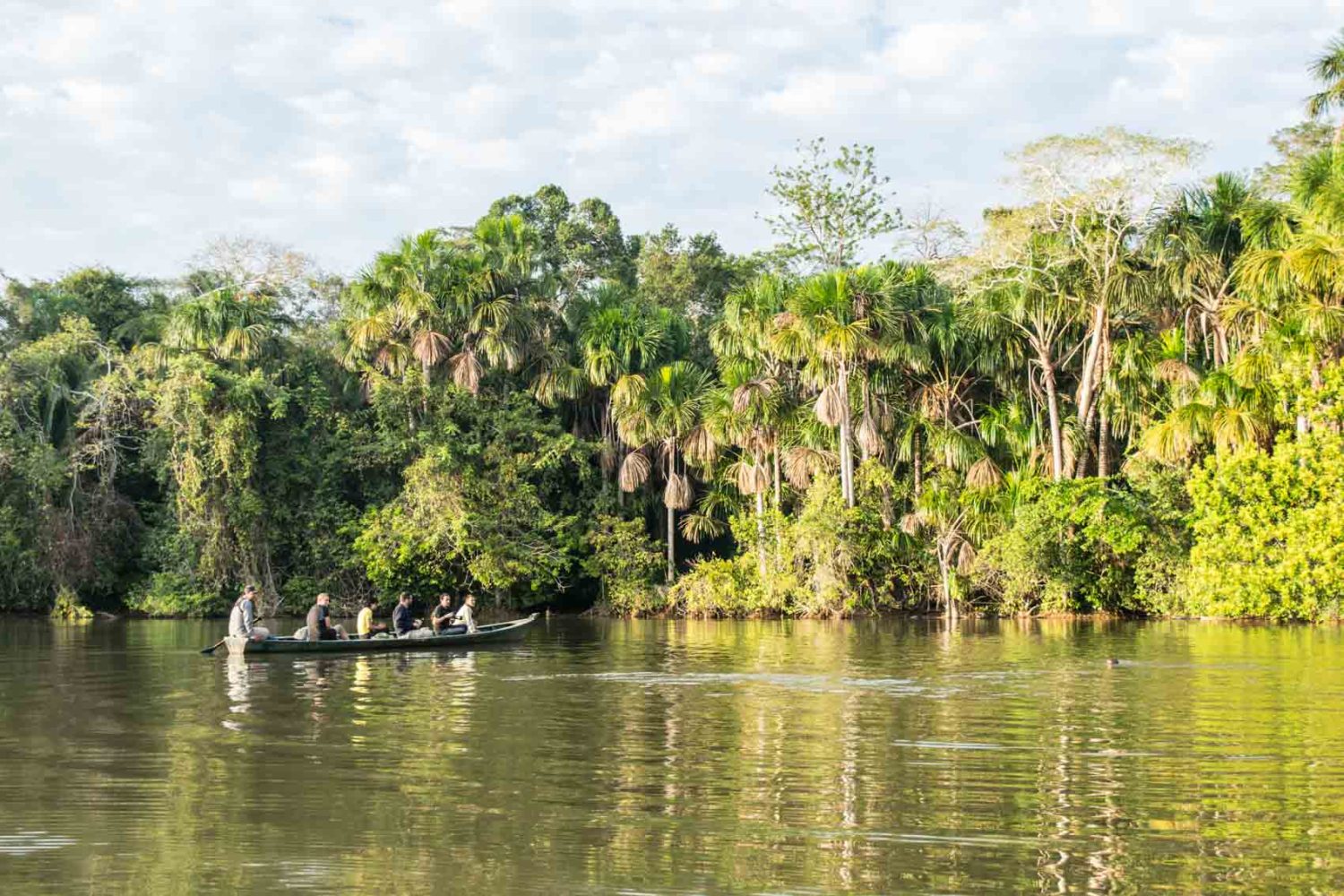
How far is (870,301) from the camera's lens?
131ft

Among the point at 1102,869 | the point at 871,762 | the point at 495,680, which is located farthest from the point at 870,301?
the point at 1102,869

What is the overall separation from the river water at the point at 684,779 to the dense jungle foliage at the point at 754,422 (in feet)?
45.4

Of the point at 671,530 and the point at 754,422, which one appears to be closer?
the point at 754,422

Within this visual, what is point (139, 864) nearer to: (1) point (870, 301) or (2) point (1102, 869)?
(2) point (1102, 869)

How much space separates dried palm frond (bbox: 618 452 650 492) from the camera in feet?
146

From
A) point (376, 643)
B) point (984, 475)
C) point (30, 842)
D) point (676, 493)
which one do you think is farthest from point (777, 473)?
point (30, 842)

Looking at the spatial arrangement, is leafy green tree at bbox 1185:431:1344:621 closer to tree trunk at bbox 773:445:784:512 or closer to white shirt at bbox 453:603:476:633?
tree trunk at bbox 773:445:784:512

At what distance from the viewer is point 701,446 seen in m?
43.2

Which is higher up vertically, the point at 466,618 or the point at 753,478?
the point at 753,478

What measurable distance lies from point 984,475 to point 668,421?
31.3ft

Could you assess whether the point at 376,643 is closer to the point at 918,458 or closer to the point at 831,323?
the point at 831,323

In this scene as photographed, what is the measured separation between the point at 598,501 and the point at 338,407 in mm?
9018

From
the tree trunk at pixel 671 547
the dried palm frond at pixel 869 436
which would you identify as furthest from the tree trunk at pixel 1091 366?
the tree trunk at pixel 671 547

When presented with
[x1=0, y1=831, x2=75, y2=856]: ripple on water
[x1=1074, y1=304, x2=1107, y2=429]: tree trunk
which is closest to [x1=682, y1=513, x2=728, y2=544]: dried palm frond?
[x1=1074, y1=304, x2=1107, y2=429]: tree trunk
